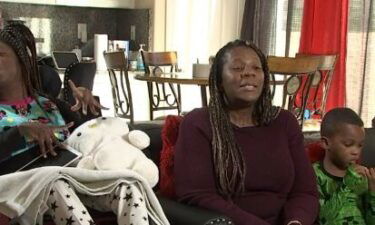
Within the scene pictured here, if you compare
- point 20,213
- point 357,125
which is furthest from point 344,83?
point 20,213

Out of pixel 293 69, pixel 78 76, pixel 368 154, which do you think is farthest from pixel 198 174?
pixel 293 69

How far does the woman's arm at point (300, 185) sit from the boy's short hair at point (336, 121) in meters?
0.09

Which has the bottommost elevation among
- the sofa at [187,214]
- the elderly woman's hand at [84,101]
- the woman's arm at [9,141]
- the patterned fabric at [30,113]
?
the sofa at [187,214]

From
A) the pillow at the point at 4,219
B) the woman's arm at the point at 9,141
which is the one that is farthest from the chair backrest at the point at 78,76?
the pillow at the point at 4,219

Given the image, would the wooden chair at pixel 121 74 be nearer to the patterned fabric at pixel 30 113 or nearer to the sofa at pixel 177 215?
the patterned fabric at pixel 30 113

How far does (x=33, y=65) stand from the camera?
1.97m

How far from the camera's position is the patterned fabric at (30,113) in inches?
71.4

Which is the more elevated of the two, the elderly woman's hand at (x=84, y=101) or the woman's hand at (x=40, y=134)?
the elderly woman's hand at (x=84, y=101)

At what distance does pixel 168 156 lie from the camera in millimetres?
1724

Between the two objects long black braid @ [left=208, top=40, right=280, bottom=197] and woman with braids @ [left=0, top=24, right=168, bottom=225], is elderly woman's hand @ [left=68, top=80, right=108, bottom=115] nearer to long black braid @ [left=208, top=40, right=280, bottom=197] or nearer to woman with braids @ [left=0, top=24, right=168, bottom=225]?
woman with braids @ [left=0, top=24, right=168, bottom=225]

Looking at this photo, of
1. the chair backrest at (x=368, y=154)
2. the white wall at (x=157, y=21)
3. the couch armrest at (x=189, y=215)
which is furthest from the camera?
the white wall at (x=157, y=21)

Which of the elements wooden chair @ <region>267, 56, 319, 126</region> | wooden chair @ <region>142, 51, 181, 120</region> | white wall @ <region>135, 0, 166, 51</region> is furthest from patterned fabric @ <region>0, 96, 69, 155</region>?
white wall @ <region>135, 0, 166, 51</region>

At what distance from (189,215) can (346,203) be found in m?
0.57

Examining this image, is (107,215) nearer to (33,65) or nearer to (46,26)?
(33,65)
